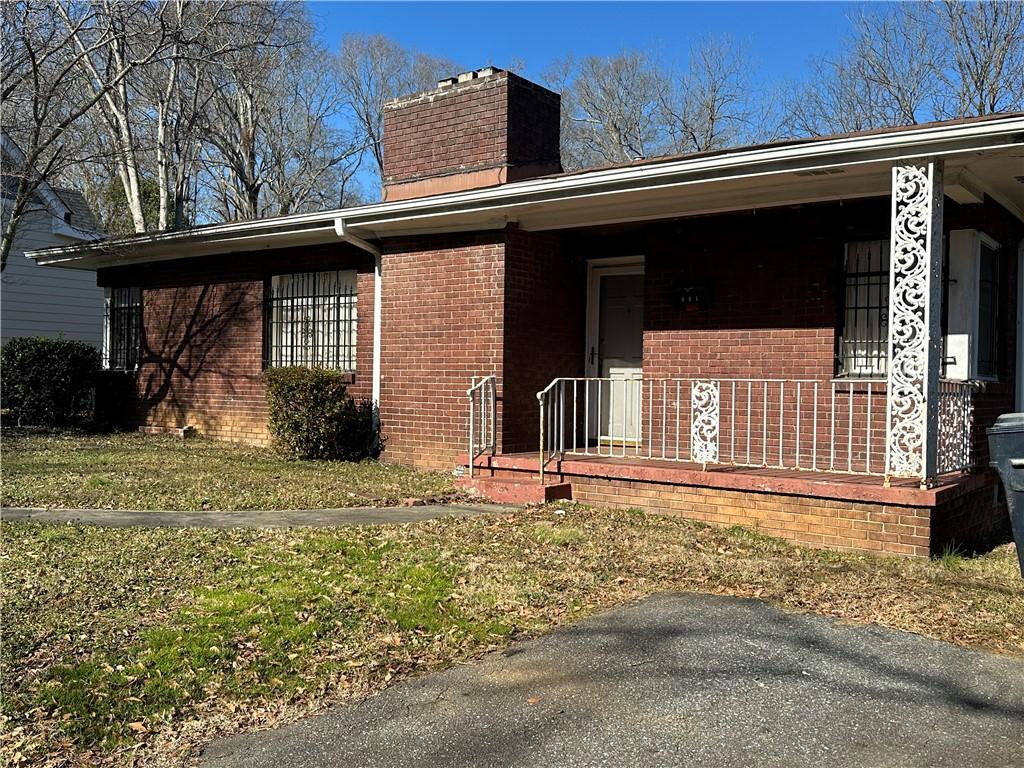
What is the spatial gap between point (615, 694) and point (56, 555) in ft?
13.3

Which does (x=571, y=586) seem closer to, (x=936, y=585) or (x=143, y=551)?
(x=936, y=585)

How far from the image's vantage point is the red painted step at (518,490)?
8311mm

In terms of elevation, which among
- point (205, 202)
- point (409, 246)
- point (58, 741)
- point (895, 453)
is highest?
point (205, 202)

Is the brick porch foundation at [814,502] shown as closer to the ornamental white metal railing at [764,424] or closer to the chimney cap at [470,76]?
the ornamental white metal railing at [764,424]

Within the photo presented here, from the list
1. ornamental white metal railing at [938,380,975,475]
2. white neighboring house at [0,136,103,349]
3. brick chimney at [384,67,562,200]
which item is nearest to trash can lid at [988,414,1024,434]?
ornamental white metal railing at [938,380,975,475]

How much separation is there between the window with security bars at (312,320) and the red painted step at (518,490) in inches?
145

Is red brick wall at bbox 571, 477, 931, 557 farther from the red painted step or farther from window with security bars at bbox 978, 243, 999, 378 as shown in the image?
window with security bars at bbox 978, 243, 999, 378

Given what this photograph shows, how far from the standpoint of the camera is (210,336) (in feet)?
43.9

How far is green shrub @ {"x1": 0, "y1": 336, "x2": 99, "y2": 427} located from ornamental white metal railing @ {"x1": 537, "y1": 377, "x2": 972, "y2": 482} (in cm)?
824

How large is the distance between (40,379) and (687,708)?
42.4 feet

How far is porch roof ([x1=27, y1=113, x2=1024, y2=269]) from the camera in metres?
6.70

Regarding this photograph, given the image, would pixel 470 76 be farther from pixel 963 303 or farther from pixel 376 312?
pixel 963 303

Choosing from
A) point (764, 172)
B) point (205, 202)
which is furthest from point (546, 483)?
point (205, 202)

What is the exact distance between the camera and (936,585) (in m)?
5.84
